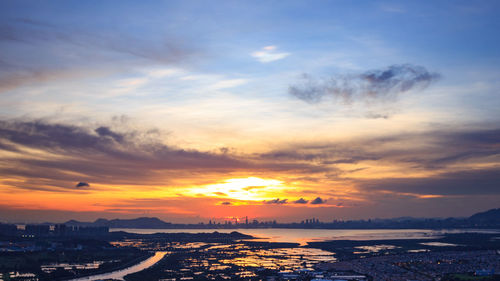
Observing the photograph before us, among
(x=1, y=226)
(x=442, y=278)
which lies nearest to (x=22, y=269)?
(x=442, y=278)

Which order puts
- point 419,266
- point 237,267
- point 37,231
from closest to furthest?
point 237,267
point 419,266
point 37,231

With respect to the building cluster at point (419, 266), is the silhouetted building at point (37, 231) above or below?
above

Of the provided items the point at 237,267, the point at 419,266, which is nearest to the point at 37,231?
the point at 237,267

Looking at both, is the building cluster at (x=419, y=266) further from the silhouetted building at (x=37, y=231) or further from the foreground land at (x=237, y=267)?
the silhouetted building at (x=37, y=231)

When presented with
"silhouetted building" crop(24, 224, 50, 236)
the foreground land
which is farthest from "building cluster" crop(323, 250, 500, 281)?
"silhouetted building" crop(24, 224, 50, 236)

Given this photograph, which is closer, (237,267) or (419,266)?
(237,267)

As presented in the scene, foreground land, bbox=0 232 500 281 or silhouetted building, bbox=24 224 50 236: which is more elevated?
silhouetted building, bbox=24 224 50 236

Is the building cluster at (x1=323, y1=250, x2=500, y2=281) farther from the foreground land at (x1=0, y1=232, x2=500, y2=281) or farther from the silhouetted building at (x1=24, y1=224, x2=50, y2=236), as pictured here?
the silhouetted building at (x1=24, y1=224, x2=50, y2=236)

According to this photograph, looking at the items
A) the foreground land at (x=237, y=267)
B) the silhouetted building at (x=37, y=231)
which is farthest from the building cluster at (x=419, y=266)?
the silhouetted building at (x=37, y=231)

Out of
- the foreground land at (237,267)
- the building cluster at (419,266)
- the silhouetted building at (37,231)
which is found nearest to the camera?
the foreground land at (237,267)

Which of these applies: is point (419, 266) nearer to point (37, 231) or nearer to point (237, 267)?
point (237, 267)

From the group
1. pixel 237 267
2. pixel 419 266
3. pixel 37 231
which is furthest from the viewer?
pixel 37 231

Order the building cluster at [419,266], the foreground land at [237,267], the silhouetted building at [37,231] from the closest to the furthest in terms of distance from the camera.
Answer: the foreground land at [237,267] → the building cluster at [419,266] → the silhouetted building at [37,231]
